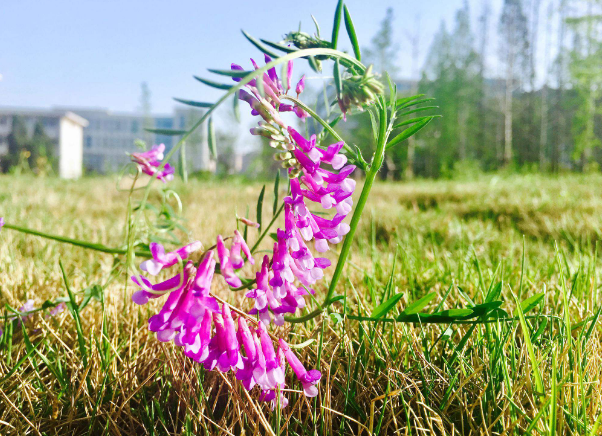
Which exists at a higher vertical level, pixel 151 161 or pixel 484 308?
pixel 151 161

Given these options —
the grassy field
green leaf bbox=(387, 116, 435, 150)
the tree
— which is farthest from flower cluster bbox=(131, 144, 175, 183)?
the tree

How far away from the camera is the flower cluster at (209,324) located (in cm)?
56

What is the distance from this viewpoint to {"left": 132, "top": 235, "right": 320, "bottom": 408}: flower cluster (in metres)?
0.56

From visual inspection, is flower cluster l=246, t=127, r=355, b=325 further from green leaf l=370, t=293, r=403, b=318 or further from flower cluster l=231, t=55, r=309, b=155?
green leaf l=370, t=293, r=403, b=318

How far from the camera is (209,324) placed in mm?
605

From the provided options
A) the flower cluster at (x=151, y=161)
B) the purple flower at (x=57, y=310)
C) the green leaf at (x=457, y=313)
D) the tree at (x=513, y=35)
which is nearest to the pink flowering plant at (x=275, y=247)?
the green leaf at (x=457, y=313)

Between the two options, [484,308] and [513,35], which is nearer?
[484,308]

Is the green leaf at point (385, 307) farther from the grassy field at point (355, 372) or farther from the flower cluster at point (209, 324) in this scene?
the flower cluster at point (209, 324)

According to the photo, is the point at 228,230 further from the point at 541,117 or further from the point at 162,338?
the point at 541,117

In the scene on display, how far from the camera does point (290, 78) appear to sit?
28.8 inches

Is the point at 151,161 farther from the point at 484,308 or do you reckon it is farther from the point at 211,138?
the point at 484,308

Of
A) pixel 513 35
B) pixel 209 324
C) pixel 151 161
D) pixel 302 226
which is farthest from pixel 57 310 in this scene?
pixel 513 35

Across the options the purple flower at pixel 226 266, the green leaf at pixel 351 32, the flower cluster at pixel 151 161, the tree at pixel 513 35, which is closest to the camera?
the purple flower at pixel 226 266

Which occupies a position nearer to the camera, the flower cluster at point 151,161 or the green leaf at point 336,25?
the green leaf at point 336,25
